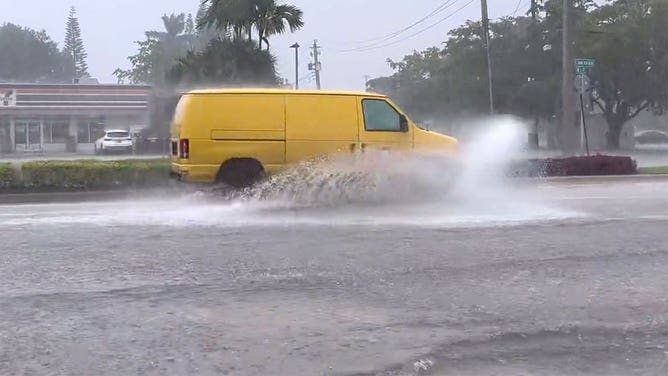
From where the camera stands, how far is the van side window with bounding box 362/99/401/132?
14250 millimetres

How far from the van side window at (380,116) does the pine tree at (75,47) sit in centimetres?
6653

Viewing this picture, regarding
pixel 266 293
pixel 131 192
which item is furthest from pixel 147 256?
pixel 131 192

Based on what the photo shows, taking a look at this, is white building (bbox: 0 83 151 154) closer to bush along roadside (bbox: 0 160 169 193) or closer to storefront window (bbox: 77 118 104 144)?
storefront window (bbox: 77 118 104 144)

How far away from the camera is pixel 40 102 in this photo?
44.7 meters

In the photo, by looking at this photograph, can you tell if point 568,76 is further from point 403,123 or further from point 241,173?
point 241,173

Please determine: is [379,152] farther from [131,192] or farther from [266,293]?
[266,293]

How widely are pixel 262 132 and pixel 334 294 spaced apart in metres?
7.30

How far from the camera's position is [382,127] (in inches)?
562

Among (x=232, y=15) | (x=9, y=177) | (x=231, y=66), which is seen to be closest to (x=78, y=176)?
(x=9, y=177)

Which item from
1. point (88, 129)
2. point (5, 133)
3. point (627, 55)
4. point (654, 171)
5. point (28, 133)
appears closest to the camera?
point (654, 171)

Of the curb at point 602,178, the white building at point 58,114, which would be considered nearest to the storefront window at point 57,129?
the white building at point 58,114

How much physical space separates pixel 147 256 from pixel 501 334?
165 inches

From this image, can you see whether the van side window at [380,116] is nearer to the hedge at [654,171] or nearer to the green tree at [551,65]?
the hedge at [654,171]

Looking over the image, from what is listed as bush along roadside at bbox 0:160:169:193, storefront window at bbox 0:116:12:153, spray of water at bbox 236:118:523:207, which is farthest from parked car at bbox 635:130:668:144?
bush along roadside at bbox 0:160:169:193
